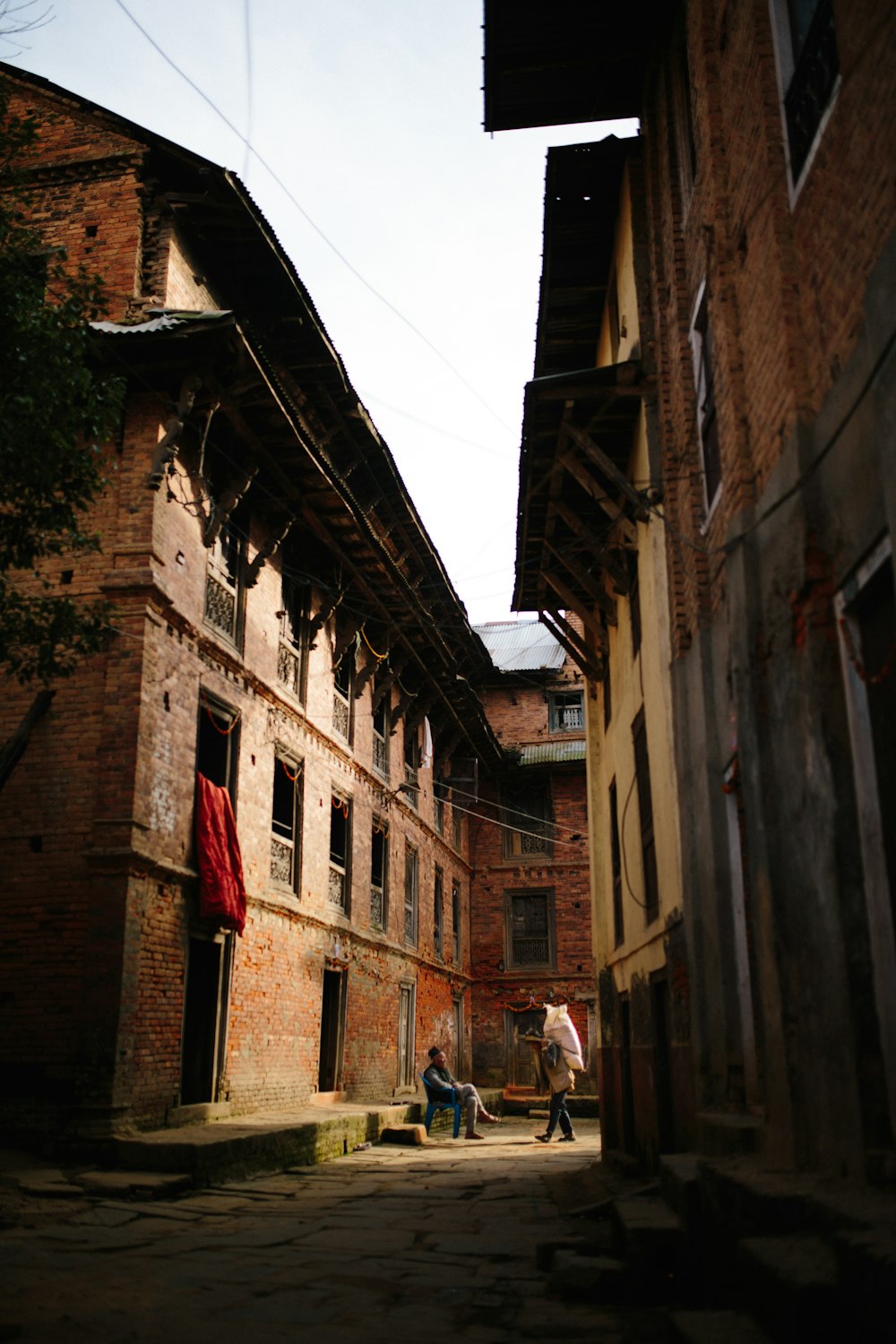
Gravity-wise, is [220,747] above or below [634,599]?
below

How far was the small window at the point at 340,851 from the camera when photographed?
60.4 feet

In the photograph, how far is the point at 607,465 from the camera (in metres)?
10.5

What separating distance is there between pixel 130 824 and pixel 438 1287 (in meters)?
6.05

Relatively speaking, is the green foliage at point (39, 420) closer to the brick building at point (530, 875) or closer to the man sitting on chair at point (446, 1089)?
the man sitting on chair at point (446, 1089)

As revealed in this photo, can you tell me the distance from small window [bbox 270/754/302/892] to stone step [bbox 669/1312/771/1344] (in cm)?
1096

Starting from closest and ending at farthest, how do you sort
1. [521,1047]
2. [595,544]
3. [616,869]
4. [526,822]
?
1. [595,544]
2. [616,869]
3. [521,1047]
4. [526,822]

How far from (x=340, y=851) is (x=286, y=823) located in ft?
9.42

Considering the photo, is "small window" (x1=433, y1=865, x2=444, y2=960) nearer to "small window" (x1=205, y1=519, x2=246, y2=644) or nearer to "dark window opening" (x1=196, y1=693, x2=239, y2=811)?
"dark window opening" (x1=196, y1=693, x2=239, y2=811)

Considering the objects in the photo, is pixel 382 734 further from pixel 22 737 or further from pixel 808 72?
pixel 808 72

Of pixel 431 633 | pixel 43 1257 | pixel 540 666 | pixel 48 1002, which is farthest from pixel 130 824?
pixel 540 666

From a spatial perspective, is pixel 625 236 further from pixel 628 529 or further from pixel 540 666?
pixel 540 666

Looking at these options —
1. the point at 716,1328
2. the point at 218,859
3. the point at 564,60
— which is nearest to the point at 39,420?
the point at 218,859

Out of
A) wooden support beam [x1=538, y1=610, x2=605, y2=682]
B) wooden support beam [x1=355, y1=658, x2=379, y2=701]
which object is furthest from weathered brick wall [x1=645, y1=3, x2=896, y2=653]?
wooden support beam [x1=355, y1=658, x2=379, y2=701]

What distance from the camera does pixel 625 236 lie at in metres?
12.1
